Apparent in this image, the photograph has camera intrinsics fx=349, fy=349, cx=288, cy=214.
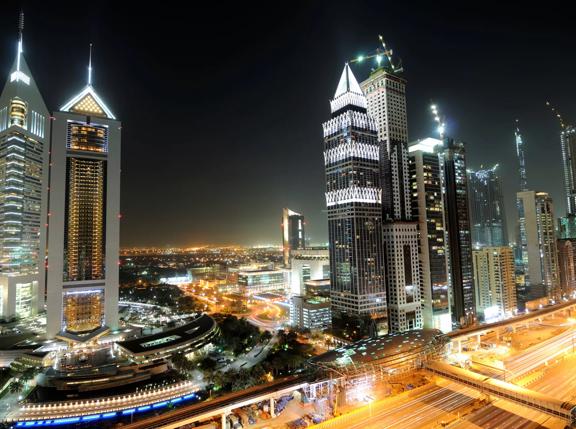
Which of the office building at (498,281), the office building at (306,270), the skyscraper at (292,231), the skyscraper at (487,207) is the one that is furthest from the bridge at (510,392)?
the skyscraper at (487,207)

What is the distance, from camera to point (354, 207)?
58812mm

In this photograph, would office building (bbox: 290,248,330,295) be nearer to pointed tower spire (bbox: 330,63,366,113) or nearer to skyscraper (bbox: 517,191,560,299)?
pointed tower spire (bbox: 330,63,366,113)

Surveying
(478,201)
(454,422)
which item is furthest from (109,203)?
(478,201)

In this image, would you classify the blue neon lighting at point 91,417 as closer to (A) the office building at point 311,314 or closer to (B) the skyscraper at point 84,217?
(B) the skyscraper at point 84,217

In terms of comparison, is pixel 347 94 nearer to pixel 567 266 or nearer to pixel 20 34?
pixel 20 34

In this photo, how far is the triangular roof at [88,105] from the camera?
54.3 meters

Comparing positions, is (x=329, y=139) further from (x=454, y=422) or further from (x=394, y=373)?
(x=454, y=422)

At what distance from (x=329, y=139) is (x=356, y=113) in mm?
6588

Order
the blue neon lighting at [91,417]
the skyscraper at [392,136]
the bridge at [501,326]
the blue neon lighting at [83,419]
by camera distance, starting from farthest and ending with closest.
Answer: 1. the skyscraper at [392,136]
2. the bridge at [501,326]
3. the blue neon lighting at [91,417]
4. the blue neon lighting at [83,419]

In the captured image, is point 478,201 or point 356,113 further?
point 478,201

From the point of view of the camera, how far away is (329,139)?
2532 inches

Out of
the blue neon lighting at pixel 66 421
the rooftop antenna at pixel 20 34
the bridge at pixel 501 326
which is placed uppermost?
the rooftop antenna at pixel 20 34

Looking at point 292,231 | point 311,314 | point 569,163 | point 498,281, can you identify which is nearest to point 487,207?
point 569,163

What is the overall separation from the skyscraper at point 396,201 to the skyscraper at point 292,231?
245 ft
